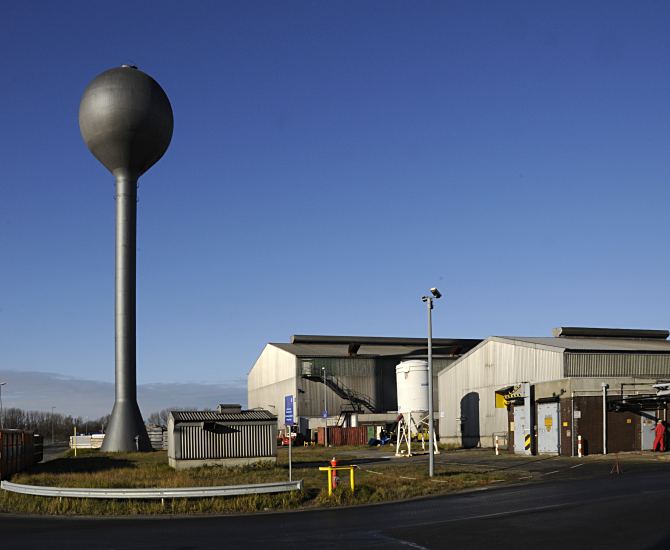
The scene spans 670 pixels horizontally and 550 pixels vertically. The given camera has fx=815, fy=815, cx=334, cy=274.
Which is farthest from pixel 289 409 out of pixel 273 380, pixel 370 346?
pixel 370 346

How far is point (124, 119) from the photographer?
196 ft

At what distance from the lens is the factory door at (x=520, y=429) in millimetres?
46594

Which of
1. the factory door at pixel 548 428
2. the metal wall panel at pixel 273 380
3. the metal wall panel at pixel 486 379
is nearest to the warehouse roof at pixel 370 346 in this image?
the metal wall panel at pixel 273 380

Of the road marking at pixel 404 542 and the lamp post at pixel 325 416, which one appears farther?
the lamp post at pixel 325 416

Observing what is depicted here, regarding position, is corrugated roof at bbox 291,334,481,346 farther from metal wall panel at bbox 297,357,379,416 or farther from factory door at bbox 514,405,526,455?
factory door at bbox 514,405,526,455

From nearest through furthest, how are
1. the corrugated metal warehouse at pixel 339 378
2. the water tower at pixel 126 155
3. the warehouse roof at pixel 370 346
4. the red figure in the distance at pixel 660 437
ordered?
the red figure in the distance at pixel 660 437, the water tower at pixel 126 155, the corrugated metal warehouse at pixel 339 378, the warehouse roof at pixel 370 346

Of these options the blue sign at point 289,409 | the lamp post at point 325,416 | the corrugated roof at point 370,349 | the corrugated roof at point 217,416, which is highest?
the corrugated roof at point 370,349

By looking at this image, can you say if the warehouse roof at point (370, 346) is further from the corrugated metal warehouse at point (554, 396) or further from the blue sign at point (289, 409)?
the blue sign at point (289, 409)

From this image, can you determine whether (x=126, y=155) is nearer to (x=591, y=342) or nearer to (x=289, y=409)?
(x=591, y=342)

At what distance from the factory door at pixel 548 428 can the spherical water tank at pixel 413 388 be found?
13.5m

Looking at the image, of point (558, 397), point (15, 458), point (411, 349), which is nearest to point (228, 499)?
point (15, 458)

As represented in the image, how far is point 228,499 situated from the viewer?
23.3m

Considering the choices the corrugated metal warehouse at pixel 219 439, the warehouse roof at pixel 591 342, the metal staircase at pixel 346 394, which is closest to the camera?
the corrugated metal warehouse at pixel 219 439

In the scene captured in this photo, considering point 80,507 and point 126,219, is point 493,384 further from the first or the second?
point 80,507
